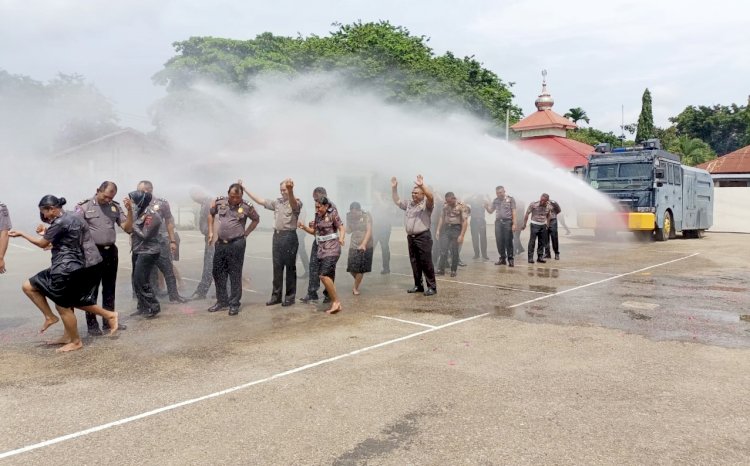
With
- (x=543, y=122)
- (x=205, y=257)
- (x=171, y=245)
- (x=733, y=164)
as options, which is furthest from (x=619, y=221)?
(x=543, y=122)

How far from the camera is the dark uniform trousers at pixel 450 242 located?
10773mm

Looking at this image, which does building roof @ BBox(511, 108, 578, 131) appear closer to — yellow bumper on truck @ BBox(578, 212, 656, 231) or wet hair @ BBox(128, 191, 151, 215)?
yellow bumper on truck @ BBox(578, 212, 656, 231)

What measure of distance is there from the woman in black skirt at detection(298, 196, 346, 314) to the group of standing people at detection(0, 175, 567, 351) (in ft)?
0.05

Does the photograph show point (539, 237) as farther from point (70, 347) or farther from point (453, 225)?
point (70, 347)

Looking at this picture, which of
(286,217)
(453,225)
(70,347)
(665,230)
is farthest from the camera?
(665,230)

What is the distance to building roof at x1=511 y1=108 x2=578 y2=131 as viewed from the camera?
39.0 metres

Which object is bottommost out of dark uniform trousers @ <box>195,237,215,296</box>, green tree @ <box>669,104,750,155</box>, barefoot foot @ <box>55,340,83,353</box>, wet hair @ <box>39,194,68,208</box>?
barefoot foot @ <box>55,340,83,353</box>

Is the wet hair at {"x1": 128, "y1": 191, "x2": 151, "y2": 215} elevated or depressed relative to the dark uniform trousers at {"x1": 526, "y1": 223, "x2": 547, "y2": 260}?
elevated

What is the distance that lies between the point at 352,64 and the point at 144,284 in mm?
19451

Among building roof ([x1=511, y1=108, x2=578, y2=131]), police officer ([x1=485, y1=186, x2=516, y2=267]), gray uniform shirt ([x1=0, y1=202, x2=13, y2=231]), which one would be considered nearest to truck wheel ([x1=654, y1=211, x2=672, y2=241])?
police officer ([x1=485, y1=186, x2=516, y2=267])

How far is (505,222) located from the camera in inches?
490

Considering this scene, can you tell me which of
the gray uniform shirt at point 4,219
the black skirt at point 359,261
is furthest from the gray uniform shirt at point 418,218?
the gray uniform shirt at point 4,219

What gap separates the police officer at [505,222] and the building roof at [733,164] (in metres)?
24.6

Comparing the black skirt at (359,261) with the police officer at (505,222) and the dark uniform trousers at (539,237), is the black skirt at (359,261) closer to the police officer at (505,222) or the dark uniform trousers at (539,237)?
the police officer at (505,222)
